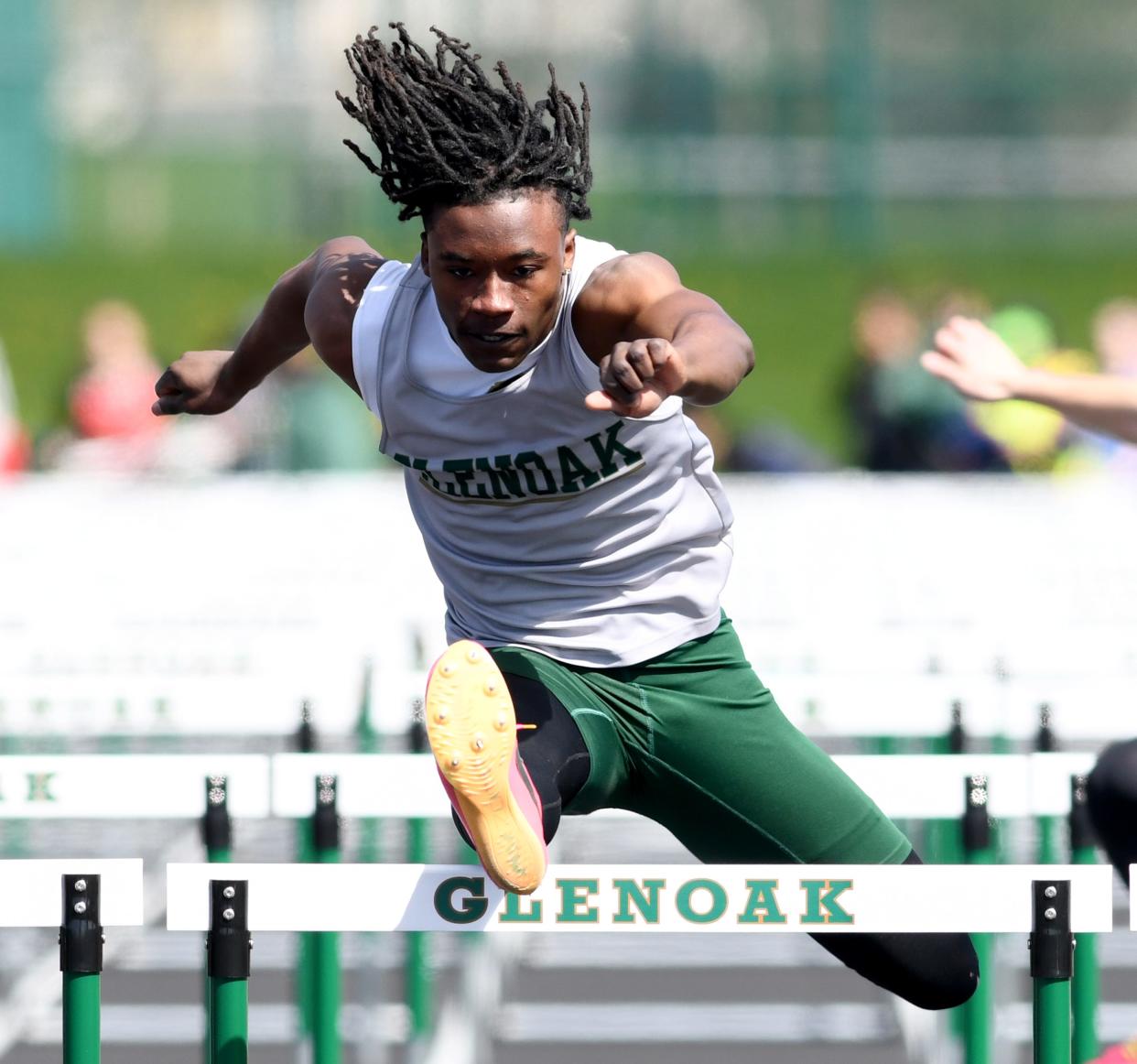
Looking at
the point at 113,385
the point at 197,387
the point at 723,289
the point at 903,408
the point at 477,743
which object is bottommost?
the point at 903,408

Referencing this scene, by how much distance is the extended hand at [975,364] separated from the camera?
11.6 ft

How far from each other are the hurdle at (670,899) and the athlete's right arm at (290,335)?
1038 millimetres

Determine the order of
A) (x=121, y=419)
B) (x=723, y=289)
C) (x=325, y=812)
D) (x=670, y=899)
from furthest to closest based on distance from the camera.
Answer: (x=723, y=289)
(x=121, y=419)
(x=325, y=812)
(x=670, y=899)

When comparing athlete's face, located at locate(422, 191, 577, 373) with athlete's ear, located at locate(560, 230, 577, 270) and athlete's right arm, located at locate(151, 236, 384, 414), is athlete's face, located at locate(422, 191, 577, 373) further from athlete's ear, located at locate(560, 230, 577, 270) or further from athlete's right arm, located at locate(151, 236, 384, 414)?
athlete's right arm, located at locate(151, 236, 384, 414)

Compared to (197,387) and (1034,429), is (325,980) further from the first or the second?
(1034,429)

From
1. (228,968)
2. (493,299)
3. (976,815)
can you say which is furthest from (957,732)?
(228,968)

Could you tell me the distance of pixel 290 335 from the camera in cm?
364

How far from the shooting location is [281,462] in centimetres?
1084

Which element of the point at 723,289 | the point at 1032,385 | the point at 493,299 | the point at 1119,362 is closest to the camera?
the point at 493,299

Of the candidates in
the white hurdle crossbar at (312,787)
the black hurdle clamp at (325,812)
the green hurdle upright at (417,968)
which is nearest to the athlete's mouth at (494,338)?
the white hurdle crossbar at (312,787)

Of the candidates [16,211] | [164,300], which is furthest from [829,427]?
[16,211]

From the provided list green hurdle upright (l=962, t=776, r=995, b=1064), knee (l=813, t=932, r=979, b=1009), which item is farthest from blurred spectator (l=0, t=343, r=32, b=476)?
knee (l=813, t=932, r=979, b=1009)

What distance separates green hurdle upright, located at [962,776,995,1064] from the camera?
3488 mm

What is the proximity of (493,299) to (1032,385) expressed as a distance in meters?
1.01
